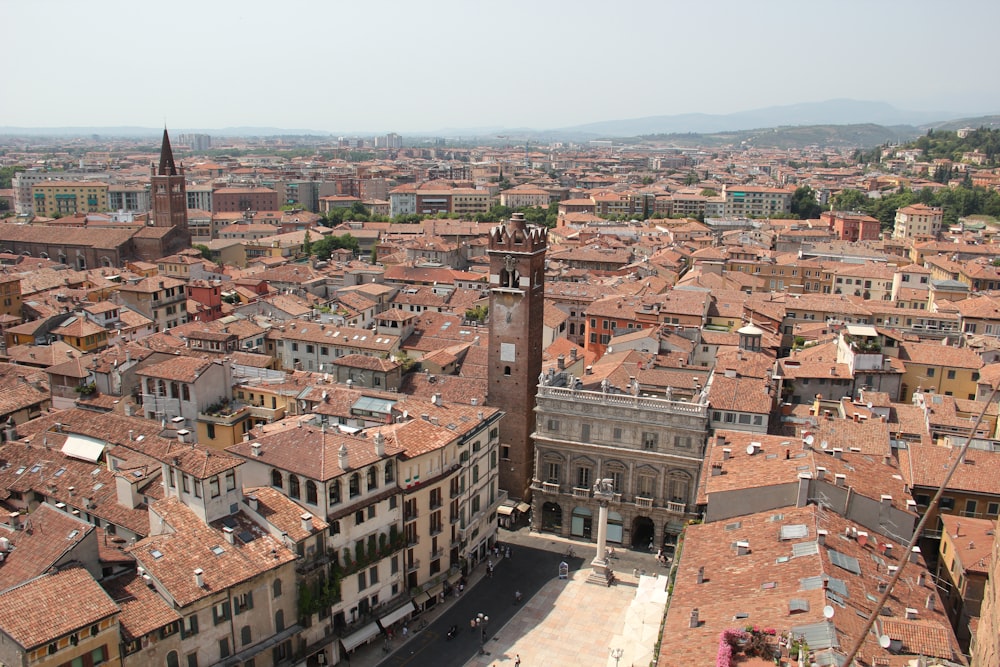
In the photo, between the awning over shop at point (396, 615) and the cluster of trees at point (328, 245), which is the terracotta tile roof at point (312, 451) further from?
the cluster of trees at point (328, 245)

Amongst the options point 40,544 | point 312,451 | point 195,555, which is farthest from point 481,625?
point 40,544

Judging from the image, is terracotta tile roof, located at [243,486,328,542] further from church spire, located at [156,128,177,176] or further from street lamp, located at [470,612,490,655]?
church spire, located at [156,128,177,176]

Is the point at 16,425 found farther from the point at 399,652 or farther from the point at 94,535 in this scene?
the point at 399,652

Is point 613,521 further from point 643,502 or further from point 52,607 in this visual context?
point 52,607

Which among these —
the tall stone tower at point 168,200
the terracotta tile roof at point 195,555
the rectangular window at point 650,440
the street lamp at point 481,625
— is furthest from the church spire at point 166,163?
the street lamp at point 481,625

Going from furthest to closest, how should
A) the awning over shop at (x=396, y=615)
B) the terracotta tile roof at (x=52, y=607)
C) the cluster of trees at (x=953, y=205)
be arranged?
the cluster of trees at (x=953, y=205) < the awning over shop at (x=396, y=615) < the terracotta tile roof at (x=52, y=607)

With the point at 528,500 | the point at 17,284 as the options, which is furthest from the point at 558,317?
the point at 17,284

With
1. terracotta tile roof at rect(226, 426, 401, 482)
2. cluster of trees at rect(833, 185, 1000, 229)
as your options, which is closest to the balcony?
terracotta tile roof at rect(226, 426, 401, 482)
